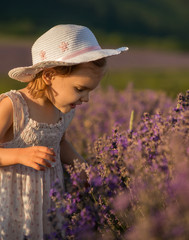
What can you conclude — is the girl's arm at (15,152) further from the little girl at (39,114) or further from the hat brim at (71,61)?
the hat brim at (71,61)

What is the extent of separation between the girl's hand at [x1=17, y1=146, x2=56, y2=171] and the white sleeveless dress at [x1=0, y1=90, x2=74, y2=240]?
0.23m

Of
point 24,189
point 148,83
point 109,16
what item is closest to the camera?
point 24,189

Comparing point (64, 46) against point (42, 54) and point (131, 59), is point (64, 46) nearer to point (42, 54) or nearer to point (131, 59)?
point (42, 54)

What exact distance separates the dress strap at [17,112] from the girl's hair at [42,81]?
103 mm

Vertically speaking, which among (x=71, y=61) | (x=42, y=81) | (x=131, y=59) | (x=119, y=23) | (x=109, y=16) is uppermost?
(x=109, y=16)

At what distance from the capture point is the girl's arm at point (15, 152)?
2230 millimetres

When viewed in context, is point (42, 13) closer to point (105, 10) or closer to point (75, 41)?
point (105, 10)

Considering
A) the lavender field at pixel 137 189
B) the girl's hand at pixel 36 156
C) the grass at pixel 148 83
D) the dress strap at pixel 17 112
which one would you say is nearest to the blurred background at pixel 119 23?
the grass at pixel 148 83

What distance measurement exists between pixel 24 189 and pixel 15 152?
1.14ft

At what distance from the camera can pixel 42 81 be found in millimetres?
2502

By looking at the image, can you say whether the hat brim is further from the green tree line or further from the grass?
the green tree line

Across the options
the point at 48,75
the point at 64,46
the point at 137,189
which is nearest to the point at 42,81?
the point at 48,75

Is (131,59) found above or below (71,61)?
below

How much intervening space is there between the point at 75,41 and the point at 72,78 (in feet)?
0.71
